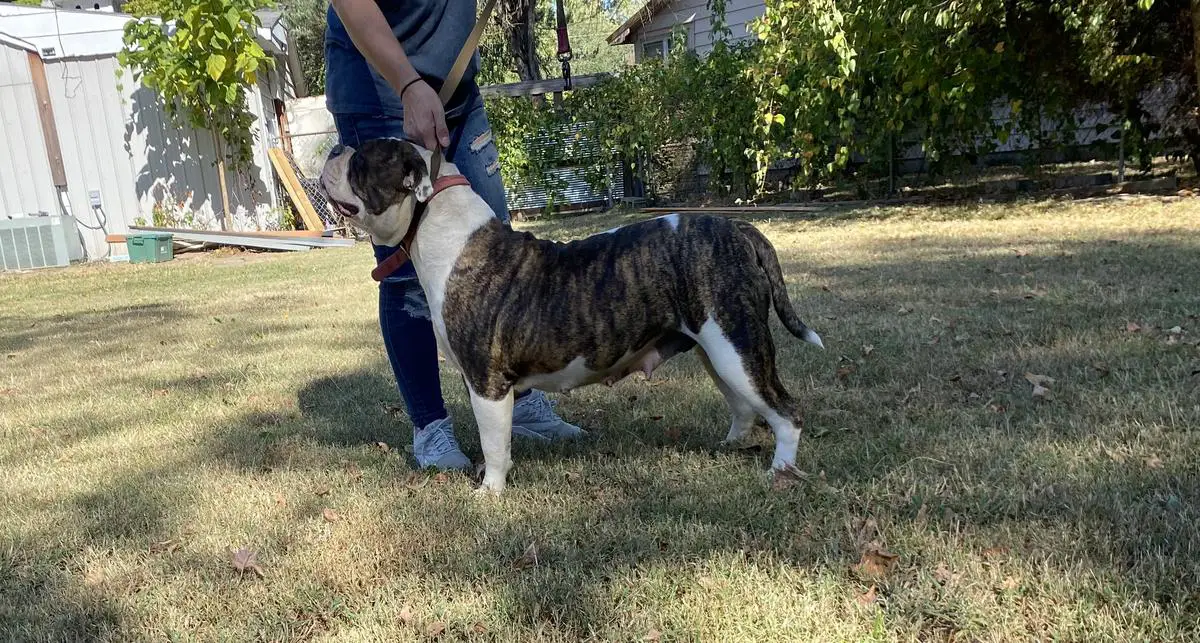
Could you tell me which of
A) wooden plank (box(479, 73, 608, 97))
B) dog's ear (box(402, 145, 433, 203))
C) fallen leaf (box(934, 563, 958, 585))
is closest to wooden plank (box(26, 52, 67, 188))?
wooden plank (box(479, 73, 608, 97))

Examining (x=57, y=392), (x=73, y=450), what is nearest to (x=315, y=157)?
(x=57, y=392)

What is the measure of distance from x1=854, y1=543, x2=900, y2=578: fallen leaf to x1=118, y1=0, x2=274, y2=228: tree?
12129 mm

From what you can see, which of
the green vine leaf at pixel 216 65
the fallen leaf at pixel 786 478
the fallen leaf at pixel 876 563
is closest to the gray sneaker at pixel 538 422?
A: the fallen leaf at pixel 786 478

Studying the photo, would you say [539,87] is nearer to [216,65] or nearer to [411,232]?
[216,65]

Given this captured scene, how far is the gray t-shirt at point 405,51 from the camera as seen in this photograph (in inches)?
119

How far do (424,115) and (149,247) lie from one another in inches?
444

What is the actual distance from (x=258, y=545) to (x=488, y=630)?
39.4 inches

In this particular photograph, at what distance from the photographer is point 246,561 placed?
8.37 ft

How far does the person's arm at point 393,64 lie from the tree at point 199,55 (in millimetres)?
10386

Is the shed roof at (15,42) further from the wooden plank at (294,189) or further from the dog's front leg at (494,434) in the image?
the dog's front leg at (494,434)

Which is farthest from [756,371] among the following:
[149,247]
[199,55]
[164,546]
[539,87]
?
[539,87]

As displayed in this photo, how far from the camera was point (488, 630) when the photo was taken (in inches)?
83.1

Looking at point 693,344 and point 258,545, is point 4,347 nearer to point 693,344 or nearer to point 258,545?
point 258,545

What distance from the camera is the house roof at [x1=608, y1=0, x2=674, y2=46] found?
23469 millimetres
